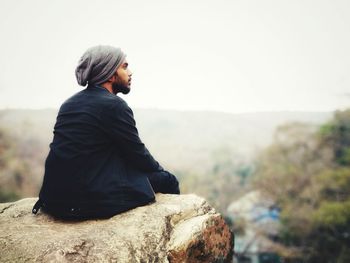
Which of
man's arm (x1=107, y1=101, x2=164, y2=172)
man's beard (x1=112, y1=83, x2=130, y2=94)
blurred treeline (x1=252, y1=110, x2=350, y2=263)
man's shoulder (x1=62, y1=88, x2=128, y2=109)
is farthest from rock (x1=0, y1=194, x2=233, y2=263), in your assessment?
blurred treeline (x1=252, y1=110, x2=350, y2=263)

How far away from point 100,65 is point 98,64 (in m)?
0.02


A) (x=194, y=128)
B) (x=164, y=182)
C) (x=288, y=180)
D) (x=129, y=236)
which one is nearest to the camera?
(x=129, y=236)

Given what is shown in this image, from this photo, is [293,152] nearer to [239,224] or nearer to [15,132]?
[239,224]

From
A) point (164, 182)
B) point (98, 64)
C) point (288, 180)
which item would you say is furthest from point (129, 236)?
point (288, 180)

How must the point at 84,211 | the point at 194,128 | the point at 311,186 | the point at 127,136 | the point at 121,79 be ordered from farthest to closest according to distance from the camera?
the point at 194,128
the point at 311,186
the point at 121,79
the point at 127,136
the point at 84,211

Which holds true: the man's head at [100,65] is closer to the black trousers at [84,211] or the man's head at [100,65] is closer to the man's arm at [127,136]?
the man's arm at [127,136]

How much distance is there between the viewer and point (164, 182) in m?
3.25

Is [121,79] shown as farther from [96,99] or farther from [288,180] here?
[288,180]

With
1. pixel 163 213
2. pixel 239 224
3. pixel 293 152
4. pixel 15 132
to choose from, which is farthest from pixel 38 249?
pixel 15 132

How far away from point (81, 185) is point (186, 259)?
1.01 metres

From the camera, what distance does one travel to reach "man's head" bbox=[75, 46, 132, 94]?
111 inches

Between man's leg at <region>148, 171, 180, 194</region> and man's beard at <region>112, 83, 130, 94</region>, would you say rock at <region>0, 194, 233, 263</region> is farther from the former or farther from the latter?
man's beard at <region>112, 83, 130, 94</region>

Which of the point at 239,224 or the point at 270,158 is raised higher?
the point at 270,158

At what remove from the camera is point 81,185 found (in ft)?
8.11
